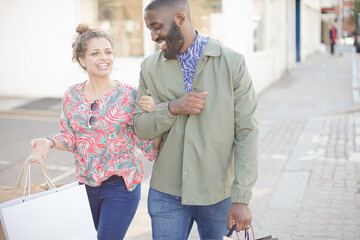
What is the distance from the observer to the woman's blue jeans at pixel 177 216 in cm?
248

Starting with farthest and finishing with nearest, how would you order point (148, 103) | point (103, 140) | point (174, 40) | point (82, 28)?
point (82, 28)
point (103, 140)
point (148, 103)
point (174, 40)

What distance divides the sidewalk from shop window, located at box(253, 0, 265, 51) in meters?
2.03

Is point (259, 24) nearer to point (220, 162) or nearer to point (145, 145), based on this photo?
point (145, 145)

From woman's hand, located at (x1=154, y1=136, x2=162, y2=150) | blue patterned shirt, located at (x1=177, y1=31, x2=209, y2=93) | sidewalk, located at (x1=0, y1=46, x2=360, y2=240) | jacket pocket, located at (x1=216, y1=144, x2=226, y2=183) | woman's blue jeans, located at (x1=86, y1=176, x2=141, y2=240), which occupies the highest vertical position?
blue patterned shirt, located at (x1=177, y1=31, x2=209, y2=93)

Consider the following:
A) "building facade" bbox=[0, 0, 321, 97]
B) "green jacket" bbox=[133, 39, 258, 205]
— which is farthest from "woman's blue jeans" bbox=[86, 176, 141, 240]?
"building facade" bbox=[0, 0, 321, 97]

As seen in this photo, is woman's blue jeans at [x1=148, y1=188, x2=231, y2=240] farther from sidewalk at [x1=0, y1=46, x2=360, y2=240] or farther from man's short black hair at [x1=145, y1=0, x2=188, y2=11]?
sidewalk at [x1=0, y1=46, x2=360, y2=240]

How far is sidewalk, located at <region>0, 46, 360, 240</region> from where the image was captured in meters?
4.55

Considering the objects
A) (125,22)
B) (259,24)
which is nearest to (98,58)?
(125,22)

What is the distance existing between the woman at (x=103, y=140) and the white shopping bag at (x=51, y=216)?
0.42 meters

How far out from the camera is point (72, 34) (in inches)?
504

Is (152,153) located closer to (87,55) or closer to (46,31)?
(87,55)

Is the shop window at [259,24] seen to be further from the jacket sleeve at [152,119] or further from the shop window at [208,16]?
the jacket sleeve at [152,119]

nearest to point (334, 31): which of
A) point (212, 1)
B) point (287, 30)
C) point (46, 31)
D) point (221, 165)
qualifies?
point (287, 30)

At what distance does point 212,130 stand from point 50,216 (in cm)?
90
